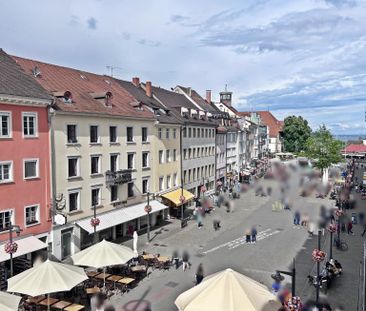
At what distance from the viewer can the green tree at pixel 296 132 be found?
110 m

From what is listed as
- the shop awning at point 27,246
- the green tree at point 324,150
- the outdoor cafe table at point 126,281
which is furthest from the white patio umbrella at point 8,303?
the green tree at point 324,150

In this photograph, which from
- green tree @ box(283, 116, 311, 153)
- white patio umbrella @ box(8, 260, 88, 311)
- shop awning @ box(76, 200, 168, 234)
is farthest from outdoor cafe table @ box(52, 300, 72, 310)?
green tree @ box(283, 116, 311, 153)

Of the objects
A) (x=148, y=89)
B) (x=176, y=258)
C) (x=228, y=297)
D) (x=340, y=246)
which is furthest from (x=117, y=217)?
(x=228, y=297)

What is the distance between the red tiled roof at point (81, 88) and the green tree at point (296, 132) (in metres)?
80.6

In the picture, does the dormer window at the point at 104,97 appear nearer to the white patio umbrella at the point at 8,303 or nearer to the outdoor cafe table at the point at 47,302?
the outdoor cafe table at the point at 47,302

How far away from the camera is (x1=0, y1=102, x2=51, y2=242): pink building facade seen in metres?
22.5

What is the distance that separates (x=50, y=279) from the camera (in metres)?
16.1

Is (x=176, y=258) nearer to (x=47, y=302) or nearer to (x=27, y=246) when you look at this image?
(x=27, y=246)

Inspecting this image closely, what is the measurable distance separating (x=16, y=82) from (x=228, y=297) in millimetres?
19583

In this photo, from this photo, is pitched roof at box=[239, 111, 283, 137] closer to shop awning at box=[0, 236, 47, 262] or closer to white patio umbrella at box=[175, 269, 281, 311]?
shop awning at box=[0, 236, 47, 262]

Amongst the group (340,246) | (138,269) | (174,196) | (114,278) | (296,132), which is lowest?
(340,246)

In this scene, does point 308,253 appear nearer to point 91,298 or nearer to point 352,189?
point 91,298

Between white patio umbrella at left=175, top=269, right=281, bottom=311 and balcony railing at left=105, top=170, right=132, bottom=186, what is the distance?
19.5 metres

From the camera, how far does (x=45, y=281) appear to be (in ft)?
52.3
